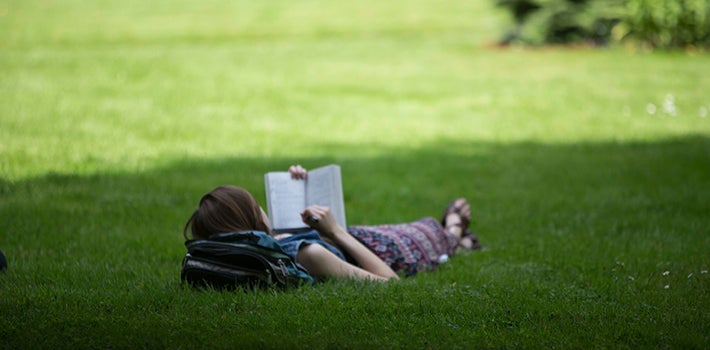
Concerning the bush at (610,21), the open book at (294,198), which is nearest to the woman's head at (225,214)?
the open book at (294,198)

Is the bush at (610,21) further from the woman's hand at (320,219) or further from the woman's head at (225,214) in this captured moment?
the woman's head at (225,214)

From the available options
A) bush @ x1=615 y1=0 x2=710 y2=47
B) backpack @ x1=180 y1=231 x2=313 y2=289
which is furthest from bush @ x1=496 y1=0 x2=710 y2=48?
A: backpack @ x1=180 y1=231 x2=313 y2=289

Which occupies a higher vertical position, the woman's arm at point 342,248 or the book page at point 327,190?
the book page at point 327,190

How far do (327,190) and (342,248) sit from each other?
35 cm

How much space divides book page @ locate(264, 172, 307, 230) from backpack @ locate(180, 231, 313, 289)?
54 cm

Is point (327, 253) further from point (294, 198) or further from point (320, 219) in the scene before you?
point (294, 198)

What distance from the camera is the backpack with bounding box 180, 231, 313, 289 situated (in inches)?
160

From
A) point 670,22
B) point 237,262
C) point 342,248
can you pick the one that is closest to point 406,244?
point 342,248

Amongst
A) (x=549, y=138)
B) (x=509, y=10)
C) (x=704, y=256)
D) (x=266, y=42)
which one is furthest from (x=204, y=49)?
(x=704, y=256)

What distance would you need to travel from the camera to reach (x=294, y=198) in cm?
478

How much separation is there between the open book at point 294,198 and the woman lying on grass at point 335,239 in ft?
0.19

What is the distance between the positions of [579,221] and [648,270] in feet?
5.66

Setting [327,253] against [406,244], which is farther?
[406,244]

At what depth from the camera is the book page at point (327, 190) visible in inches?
180
